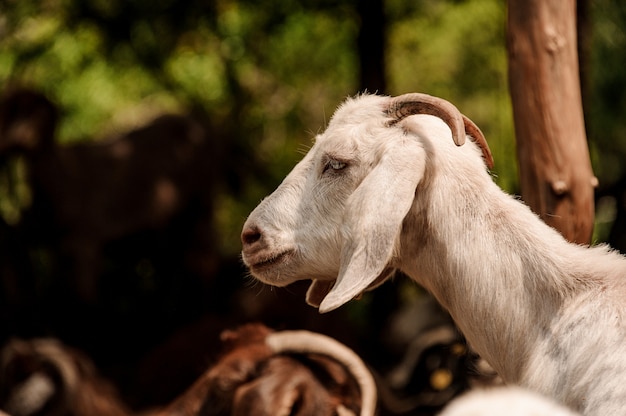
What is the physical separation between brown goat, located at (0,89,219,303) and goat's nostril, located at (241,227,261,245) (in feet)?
19.7

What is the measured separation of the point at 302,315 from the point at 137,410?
119 centimetres

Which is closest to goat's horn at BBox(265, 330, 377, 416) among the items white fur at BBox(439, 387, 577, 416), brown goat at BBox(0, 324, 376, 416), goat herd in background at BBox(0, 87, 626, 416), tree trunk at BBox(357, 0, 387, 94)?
brown goat at BBox(0, 324, 376, 416)

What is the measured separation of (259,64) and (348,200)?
25.5 feet

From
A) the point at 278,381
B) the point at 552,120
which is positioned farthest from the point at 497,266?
the point at 278,381

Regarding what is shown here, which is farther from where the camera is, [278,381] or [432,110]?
[278,381]

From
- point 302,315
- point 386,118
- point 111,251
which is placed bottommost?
point 111,251

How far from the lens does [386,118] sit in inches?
132

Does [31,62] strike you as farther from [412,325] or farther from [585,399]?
[585,399]

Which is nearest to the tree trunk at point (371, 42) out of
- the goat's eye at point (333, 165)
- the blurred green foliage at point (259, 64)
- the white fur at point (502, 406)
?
the blurred green foliage at point (259, 64)

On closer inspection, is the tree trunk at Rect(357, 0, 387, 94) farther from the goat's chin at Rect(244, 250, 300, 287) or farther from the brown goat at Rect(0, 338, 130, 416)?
the goat's chin at Rect(244, 250, 300, 287)

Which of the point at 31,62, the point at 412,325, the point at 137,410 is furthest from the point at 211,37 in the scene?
the point at 137,410

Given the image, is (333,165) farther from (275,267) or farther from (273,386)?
(273,386)

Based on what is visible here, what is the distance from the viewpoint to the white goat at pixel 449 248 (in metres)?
3.05

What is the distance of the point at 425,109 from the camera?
10.8 feet
